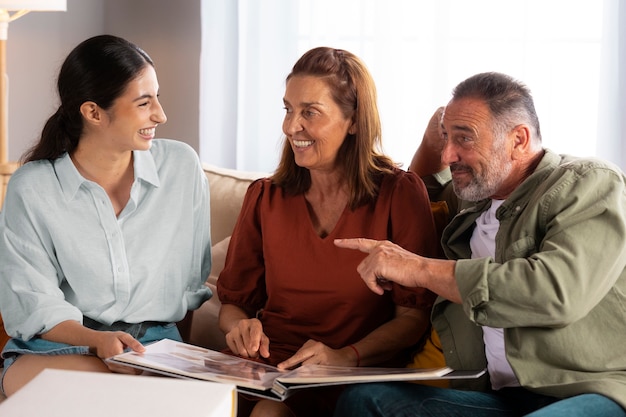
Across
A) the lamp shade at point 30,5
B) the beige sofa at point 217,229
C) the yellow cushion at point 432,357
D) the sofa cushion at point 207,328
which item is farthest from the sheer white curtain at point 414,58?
the yellow cushion at point 432,357

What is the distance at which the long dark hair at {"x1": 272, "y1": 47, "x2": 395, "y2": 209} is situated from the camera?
2.03 m

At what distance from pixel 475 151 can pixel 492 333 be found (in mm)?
383

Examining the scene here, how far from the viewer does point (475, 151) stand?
71.6 inches

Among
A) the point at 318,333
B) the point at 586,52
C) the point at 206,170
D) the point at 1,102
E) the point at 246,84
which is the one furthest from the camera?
the point at 246,84

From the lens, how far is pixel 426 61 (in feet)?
12.9

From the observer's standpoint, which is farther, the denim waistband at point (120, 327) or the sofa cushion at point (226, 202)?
the sofa cushion at point (226, 202)

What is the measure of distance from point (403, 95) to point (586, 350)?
2479 mm

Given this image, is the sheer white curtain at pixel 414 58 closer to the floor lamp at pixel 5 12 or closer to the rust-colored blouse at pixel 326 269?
the floor lamp at pixel 5 12

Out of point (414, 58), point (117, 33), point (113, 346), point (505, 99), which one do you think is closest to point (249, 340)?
point (113, 346)

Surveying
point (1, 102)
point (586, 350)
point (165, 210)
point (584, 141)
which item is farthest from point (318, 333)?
point (584, 141)

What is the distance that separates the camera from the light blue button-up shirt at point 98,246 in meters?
1.93

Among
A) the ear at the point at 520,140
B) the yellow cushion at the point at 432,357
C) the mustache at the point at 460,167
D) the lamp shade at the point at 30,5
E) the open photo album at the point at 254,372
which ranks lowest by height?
the yellow cushion at the point at 432,357

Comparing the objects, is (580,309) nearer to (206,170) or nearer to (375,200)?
(375,200)

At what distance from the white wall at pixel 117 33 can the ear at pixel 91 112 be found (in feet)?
7.31
